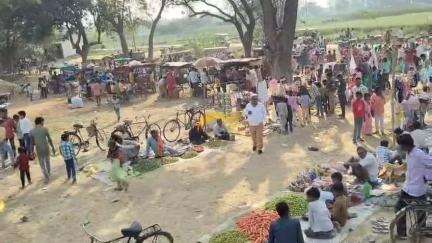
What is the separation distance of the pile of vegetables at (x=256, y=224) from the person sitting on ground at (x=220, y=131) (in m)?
6.36

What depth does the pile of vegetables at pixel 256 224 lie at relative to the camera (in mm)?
8414

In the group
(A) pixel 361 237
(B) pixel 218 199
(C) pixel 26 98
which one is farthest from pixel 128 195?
(C) pixel 26 98

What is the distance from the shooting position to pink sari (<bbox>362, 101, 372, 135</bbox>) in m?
14.4

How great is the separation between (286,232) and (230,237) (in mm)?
2394

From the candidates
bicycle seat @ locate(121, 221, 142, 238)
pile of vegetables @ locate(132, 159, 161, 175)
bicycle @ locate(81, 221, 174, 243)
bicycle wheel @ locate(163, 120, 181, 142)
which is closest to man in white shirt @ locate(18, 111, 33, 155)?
pile of vegetables @ locate(132, 159, 161, 175)

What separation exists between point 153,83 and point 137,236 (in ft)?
70.5

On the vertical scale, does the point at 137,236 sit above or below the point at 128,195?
above

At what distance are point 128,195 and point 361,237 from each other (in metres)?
5.59

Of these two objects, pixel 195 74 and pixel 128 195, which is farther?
pixel 195 74

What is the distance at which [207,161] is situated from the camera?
13.8 meters

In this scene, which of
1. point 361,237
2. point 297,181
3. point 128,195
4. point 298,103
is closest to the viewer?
point 361,237

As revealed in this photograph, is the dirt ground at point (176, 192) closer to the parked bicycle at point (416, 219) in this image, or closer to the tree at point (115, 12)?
the parked bicycle at point (416, 219)

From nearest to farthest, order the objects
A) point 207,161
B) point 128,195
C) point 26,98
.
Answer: point 128,195 → point 207,161 → point 26,98

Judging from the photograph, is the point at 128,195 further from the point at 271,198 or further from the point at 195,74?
the point at 195,74
